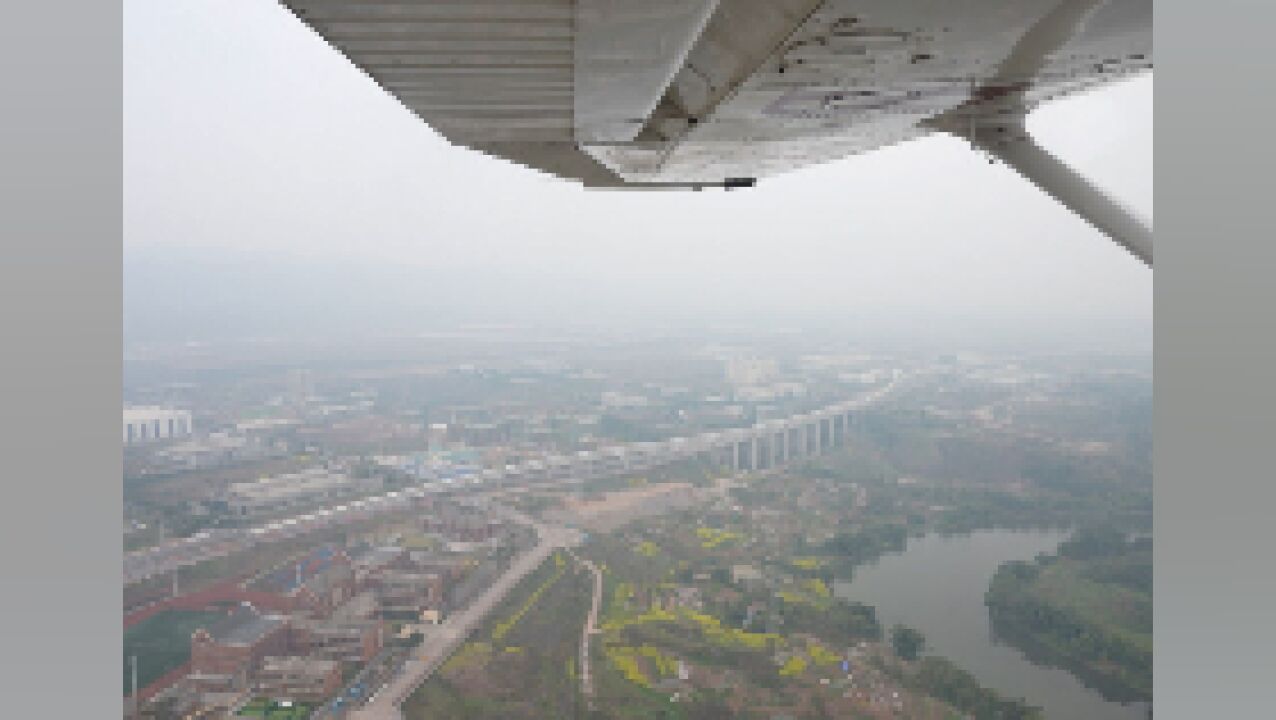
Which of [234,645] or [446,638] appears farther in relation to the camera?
[446,638]

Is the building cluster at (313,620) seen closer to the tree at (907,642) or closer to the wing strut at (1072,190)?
the tree at (907,642)

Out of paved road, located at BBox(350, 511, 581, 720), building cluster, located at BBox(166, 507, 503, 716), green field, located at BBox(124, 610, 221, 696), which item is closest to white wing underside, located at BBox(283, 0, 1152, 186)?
paved road, located at BBox(350, 511, 581, 720)

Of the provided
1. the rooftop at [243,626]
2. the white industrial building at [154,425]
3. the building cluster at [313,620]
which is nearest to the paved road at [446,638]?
the building cluster at [313,620]

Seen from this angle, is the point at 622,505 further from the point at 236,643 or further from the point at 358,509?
the point at 236,643

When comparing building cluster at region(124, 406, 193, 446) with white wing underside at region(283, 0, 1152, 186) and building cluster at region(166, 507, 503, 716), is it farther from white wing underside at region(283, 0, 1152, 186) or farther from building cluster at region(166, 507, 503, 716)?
white wing underside at region(283, 0, 1152, 186)

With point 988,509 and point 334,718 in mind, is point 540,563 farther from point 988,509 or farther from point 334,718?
point 988,509

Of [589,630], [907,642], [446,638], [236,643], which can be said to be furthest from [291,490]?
[907,642]
